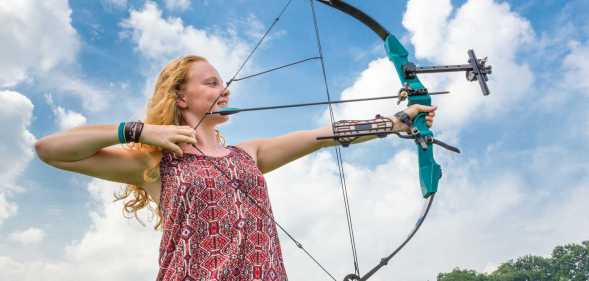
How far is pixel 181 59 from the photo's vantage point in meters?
1.96

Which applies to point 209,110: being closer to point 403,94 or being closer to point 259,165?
point 259,165

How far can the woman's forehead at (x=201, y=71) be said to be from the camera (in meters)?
1.92

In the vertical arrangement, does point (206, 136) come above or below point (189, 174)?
above

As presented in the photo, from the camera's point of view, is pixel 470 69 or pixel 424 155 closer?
pixel 424 155

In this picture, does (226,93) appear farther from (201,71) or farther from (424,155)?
(424,155)

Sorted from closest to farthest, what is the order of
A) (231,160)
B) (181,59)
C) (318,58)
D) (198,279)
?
(198,279), (231,160), (181,59), (318,58)

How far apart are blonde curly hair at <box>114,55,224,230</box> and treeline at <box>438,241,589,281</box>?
3234 centimetres

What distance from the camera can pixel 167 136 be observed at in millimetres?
1610

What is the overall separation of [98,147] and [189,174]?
298 millimetres

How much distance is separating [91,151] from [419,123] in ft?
3.82

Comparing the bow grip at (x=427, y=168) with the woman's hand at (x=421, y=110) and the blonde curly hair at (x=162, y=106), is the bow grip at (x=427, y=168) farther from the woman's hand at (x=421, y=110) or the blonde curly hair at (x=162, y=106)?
the blonde curly hair at (x=162, y=106)

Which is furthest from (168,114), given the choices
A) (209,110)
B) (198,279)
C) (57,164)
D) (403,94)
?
(403,94)

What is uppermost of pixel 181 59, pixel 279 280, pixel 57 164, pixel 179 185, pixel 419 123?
pixel 181 59

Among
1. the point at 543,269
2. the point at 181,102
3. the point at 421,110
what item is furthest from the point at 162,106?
the point at 543,269
